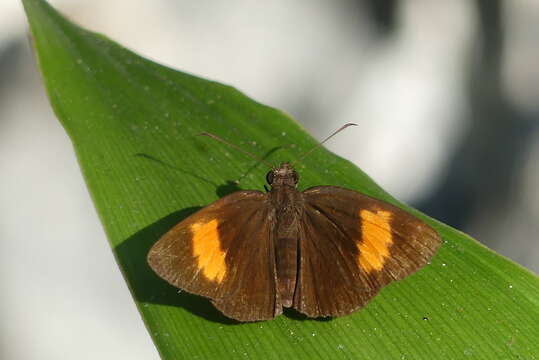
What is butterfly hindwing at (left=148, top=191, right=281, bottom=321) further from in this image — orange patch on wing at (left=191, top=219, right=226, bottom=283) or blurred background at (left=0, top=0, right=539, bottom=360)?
blurred background at (left=0, top=0, right=539, bottom=360)

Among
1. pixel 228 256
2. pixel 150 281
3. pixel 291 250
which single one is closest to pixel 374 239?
pixel 291 250


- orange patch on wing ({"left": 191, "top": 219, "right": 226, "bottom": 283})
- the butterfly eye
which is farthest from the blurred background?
orange patch on wing ({"left": 191, "top": 219, "right": 226, "bottom": 283})

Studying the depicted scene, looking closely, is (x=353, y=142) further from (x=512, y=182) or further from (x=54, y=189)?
(x=54, y=189)

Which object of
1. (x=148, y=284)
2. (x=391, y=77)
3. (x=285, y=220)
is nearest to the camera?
(x=148, y=284)

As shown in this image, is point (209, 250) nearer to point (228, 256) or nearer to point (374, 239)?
point (228, 256)

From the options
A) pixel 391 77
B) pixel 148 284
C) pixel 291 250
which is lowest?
pixel 148 284

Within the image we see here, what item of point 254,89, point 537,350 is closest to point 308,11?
point 254,89
